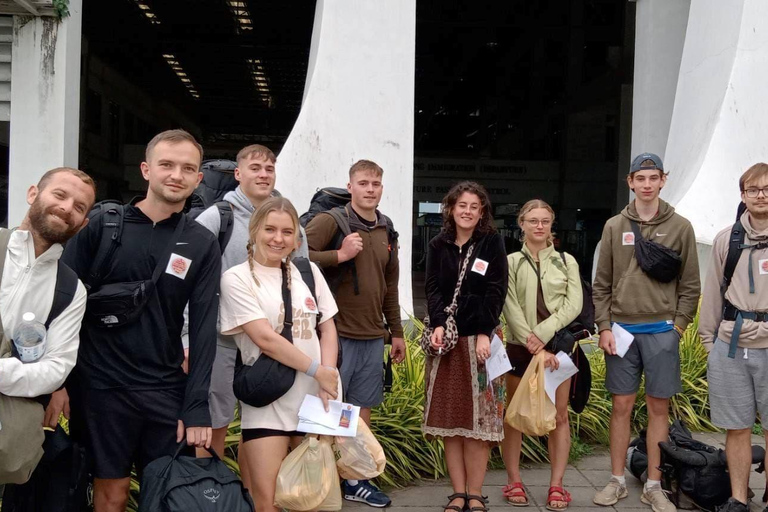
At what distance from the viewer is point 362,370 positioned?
4.47 metres

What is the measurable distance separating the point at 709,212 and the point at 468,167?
16321mm

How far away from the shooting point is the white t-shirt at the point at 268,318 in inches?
123

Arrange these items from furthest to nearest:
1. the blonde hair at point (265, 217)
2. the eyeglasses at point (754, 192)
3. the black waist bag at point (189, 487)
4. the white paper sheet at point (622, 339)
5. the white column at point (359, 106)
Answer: the white column at point (359, 106)
the white paper sheet at point (622, 339)
the eyeglasses at point (754, 192)
the blonde hair at point (265, 217)
the black waist bag at point (189, 487)

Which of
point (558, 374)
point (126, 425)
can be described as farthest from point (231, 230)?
point (558, 374)

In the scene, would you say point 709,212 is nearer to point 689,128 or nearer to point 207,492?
point 689,128

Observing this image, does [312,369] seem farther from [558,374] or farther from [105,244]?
[558,374]

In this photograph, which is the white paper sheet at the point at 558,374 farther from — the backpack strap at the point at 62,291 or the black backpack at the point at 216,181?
the backpack strap at the point at 62,291

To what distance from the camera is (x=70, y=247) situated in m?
2.95

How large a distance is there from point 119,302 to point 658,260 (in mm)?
2990

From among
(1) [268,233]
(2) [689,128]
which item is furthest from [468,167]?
(1) [268,233]

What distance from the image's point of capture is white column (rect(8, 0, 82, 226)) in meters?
8.14

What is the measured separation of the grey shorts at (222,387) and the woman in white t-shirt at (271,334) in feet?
0.54

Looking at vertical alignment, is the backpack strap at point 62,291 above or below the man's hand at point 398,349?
above

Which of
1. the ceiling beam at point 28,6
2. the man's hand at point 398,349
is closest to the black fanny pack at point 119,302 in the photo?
the man's hand at point 398,349
